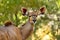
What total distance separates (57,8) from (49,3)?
0.82 metres

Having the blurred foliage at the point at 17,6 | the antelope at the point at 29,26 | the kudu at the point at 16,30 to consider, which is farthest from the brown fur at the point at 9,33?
the blurred foliage at the point at 17,6

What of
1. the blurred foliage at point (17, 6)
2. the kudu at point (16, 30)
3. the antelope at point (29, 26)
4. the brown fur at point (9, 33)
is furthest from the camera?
the blurred foliage at point (17, 6)

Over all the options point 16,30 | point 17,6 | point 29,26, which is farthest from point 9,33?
point 17,6

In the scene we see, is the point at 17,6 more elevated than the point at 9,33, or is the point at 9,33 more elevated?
the point at 17,6

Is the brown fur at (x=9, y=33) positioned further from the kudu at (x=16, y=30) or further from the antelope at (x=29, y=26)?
the antelope at (x=29, y=26)

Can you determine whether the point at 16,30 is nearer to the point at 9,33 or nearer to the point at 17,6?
the point at 9,33

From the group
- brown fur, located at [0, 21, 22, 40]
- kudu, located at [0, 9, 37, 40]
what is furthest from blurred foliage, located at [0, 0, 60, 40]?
brown fur, located at [0, 21, 22, 40]

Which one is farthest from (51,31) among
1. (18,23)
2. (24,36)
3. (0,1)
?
(24,36)

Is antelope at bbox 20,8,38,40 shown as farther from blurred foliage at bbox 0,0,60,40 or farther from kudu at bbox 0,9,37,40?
blurred foliage at bbox 0,0,60,40

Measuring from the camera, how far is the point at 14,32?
750 centimetres

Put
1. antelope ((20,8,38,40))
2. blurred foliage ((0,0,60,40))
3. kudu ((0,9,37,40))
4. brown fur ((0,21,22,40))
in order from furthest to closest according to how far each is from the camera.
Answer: blurred foliage ((0,0,60,40))
antelope ((20,8,38,40))
kudu ((0,9,37,40))
brown fur ((0,21,22,40))

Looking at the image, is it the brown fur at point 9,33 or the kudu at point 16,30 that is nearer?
the brown fur at point 9,33

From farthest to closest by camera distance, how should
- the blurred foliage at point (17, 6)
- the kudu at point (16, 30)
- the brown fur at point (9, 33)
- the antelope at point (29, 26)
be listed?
the blurred foliage at point (17, 6) → the antelope at point (29, 26) → the kudu at point (16, 30) → the brown fur at point (9, 33)

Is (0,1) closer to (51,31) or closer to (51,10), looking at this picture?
(51,10)
